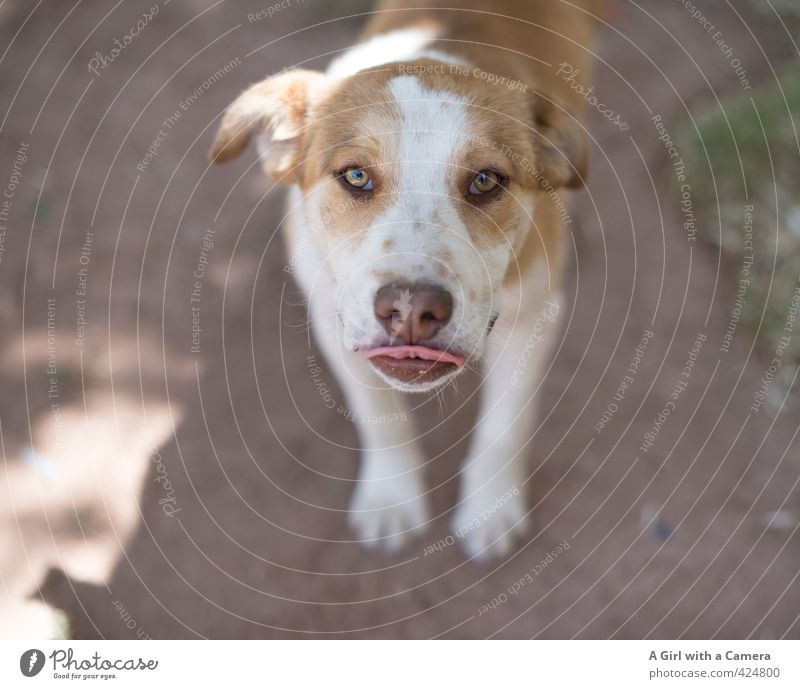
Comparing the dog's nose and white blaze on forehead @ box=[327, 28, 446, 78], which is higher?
white blaze on forehead @ box=[327, 28, 446, 78]

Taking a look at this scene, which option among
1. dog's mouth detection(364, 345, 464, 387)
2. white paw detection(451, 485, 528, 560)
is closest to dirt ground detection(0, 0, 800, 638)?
white paw detection(451, 485, 528, 560)

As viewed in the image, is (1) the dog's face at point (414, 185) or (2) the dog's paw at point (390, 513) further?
(2) the dog's paw at point (390, 513)

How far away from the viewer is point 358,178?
2.72 meters

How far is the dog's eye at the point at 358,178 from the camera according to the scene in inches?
107

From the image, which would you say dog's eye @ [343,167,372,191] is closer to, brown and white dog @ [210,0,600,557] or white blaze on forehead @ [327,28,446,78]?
brown and white dog @ [210,0,600,557]

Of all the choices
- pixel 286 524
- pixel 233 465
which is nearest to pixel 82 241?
pixel 233 465

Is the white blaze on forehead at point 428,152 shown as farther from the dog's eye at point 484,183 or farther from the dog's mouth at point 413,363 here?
the dog's mouth at point 413,363

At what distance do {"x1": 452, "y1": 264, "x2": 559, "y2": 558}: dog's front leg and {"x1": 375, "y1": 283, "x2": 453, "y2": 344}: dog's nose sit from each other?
2.72ft

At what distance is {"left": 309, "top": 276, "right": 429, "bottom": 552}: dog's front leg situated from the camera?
358cm

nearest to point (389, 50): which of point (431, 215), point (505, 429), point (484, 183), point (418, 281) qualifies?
point (484, 183)

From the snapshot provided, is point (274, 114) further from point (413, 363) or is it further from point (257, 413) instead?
point (257, 413)

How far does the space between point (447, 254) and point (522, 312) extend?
0.87 meters

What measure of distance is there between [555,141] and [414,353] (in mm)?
1111

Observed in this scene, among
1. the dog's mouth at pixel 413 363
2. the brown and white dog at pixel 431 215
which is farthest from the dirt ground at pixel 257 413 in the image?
the dog's mouth at pixel 413 363
